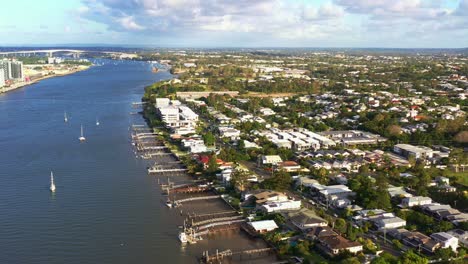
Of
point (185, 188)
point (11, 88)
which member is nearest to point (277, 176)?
point (185, 188)

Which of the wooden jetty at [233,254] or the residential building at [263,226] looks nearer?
the wooden jetty at [233,254]

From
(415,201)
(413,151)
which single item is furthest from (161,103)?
(415,201)

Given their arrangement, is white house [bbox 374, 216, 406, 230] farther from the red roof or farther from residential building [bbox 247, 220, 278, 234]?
the red roof

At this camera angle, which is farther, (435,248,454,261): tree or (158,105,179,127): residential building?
(158,105,179,127): residential building

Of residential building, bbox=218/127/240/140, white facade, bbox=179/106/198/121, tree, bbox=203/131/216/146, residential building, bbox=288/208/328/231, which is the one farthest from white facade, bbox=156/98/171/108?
residential building, bbox=288/208/328/231

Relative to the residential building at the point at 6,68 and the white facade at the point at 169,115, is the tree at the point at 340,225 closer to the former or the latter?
the white facade at the point at 169,115

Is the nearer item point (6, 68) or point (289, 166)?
point (289, 166)

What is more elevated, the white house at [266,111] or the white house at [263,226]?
the white house at [266,111]

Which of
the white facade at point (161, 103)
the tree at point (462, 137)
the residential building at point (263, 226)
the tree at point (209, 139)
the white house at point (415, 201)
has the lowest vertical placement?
the residential building at point (263, 226)

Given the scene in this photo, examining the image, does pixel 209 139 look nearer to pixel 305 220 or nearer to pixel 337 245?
pixel 305 220

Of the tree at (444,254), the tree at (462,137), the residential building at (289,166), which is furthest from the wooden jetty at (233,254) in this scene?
the tree at (462,137)

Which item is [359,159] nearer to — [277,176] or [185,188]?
[277,176]

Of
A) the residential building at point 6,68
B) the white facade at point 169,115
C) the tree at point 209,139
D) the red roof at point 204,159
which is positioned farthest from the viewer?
the residential building at point 6,68

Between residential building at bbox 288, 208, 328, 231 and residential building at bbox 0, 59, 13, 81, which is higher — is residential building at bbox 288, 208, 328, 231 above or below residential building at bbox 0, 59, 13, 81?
below
